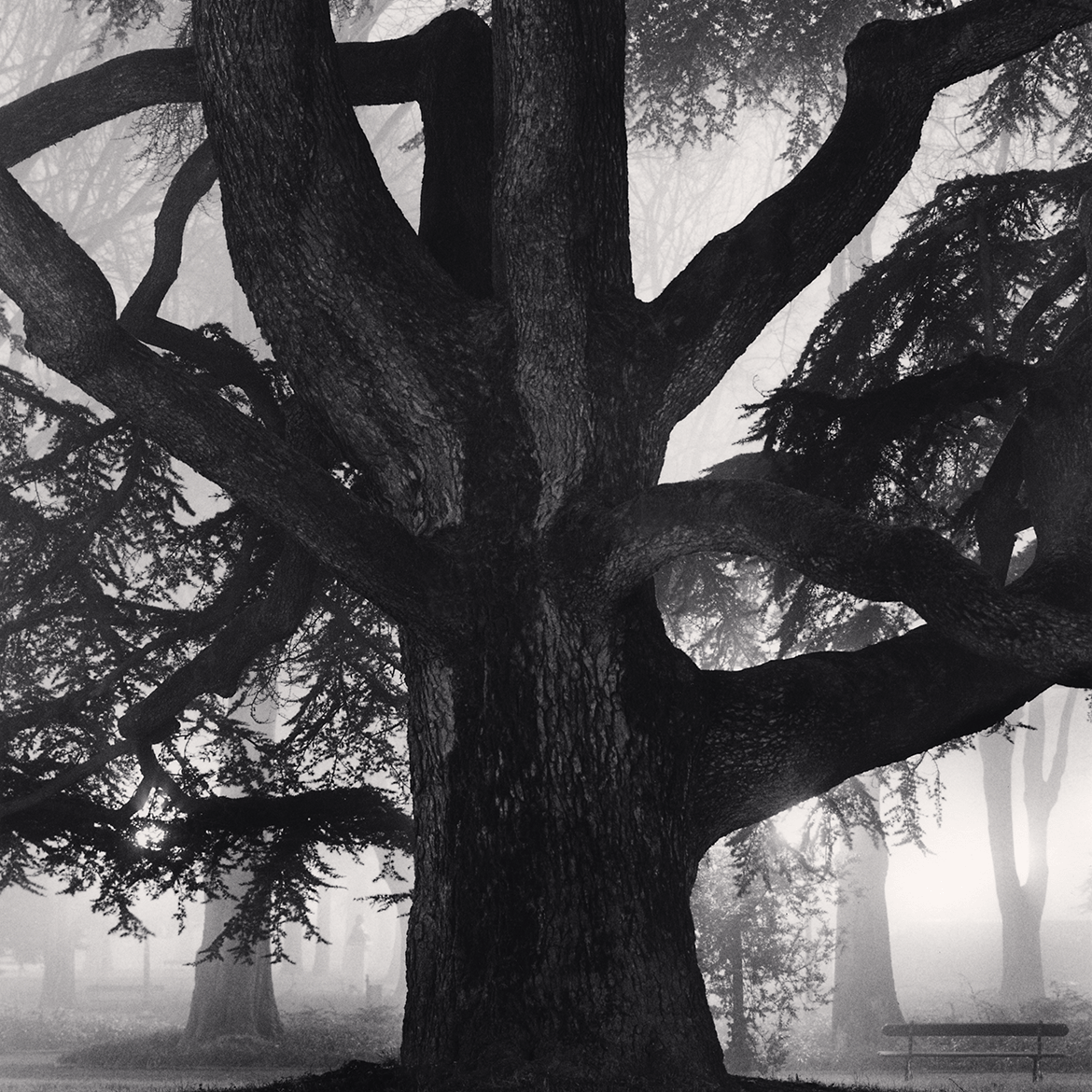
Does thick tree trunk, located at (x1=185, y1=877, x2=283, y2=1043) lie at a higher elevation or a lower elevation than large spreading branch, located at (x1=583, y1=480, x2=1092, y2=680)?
lower

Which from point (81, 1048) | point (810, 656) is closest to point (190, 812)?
point (810, 656)

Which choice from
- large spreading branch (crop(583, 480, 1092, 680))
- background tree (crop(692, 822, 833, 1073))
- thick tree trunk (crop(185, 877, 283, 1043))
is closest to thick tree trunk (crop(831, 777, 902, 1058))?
background tree (crop(692, 822, 833, 1073))

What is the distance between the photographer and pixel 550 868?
15.5 feet

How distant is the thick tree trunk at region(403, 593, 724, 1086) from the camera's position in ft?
15.0

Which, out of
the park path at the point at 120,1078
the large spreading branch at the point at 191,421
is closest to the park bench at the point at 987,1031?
the park path at the point at 120,1078

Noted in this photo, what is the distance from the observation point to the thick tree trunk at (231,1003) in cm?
1568

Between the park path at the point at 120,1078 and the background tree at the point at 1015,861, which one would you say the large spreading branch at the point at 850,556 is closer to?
the park path at the point at 120,1078

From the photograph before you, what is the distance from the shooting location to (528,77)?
211 inches

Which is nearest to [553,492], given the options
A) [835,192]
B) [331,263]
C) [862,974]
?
[331,263]

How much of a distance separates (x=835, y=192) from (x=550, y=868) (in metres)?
3.57

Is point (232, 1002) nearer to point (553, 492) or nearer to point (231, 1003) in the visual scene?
point (231, 1003)

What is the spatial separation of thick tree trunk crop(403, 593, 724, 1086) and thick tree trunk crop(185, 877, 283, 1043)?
38.7 ft

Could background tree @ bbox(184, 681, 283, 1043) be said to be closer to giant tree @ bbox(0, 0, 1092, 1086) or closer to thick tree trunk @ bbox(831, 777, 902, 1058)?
thick tree trunk @ bbox(831, 777, 902, 1058)

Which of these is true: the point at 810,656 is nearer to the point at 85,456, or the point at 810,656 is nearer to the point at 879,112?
the point at 879,112
